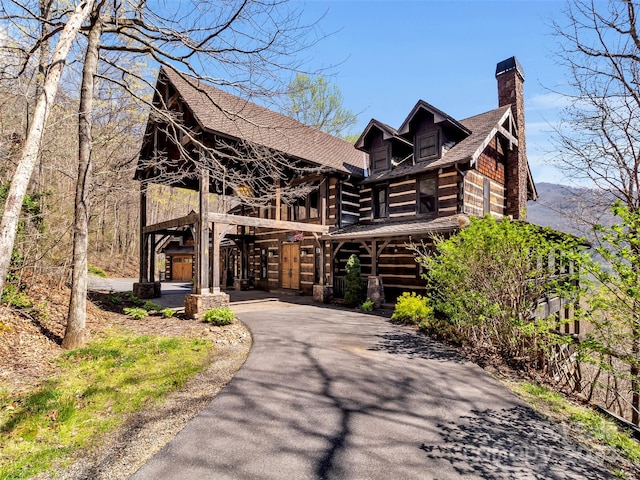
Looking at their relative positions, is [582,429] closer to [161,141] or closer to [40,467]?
[40,467]

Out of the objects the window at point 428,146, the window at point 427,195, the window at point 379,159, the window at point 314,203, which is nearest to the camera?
the window at point 427,195

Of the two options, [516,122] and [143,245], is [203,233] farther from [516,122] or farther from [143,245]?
[516,122]

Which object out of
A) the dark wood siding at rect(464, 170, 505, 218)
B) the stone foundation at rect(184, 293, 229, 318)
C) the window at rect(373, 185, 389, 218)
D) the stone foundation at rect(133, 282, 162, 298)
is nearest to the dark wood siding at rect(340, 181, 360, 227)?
the window at rect(373, 185, 389, 218)

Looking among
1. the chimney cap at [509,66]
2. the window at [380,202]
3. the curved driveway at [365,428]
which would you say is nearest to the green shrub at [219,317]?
the curved driveway at [365,428]

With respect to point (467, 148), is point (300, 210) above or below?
below

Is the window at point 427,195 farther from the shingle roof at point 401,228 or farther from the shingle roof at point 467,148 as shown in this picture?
the shingle roof at point 401,228

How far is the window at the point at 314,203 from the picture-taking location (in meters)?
17.6

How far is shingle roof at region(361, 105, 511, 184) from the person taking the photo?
1284cm

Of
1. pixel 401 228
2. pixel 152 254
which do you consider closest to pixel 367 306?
pixel 401 228

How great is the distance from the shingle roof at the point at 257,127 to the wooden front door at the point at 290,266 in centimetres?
567

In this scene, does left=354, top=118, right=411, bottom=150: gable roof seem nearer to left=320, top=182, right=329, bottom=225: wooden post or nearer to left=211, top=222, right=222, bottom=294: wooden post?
left=320, top=182, right=329, bottom=225: wooden post

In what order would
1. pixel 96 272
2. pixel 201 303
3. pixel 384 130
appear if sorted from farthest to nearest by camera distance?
pixel 96 272, pixel 384 130, pixel 201 303

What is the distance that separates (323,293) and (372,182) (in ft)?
19.9

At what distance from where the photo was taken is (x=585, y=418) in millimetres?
4574
